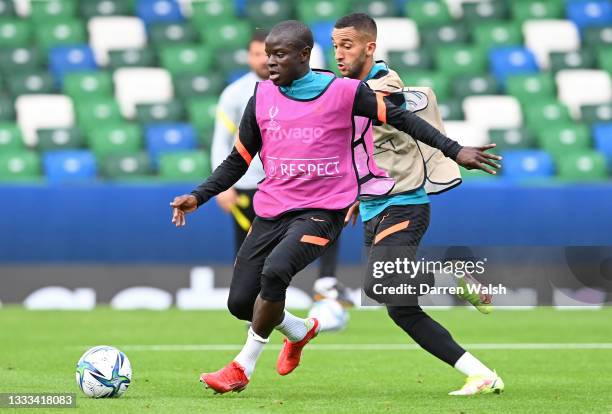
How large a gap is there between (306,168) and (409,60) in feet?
35.3

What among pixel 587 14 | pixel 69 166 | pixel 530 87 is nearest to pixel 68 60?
pixel 69 166

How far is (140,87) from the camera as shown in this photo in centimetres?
1712

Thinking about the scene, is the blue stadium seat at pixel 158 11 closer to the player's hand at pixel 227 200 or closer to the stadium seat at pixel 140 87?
the stadium seat at pixel 140 87

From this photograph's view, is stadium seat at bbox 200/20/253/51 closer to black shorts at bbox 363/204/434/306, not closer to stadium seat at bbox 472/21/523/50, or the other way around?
stadium seat at bbox 472/21/523/50

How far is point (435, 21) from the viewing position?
18922 millimetres

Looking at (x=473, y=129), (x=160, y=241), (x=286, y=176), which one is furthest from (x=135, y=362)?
(x=473, y=129)

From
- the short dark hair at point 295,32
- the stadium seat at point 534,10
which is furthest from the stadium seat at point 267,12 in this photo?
the short dark hair at point 295,32

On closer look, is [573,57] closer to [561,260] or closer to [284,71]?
[561,260]

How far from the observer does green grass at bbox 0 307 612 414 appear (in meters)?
7.02

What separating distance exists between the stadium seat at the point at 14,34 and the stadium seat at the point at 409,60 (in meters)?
4.84

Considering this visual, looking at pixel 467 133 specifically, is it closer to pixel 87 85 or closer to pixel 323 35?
pixel 323 35

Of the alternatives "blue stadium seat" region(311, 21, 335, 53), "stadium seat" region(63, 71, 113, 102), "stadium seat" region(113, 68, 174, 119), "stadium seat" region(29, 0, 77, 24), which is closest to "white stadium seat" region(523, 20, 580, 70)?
"blue stadium seat" region(311, 21, 335, 53)

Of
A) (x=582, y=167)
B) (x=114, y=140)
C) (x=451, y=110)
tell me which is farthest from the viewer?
(x=451, y=110)

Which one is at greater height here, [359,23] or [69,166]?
[359,23]
